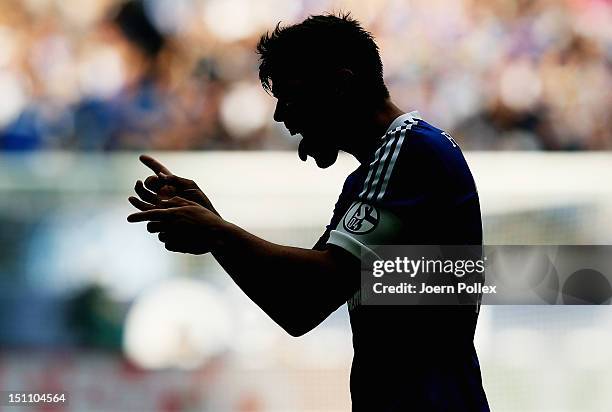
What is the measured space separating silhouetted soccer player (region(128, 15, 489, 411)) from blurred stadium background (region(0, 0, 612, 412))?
2972 millimetres

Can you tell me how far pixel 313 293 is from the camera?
1.28m

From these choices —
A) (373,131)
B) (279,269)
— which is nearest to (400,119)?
(373,131)

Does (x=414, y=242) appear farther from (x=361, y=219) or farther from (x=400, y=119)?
(x=400, y=119)

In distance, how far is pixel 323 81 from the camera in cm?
143

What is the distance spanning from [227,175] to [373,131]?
360 centimetres

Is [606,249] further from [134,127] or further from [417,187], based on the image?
[417,187]

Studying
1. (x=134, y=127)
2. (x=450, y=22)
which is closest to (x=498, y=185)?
(x=450, y=22)

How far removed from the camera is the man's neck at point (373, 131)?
143 cm

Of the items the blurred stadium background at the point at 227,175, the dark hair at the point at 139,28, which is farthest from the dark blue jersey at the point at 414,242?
the dark hair at the point at 139,28

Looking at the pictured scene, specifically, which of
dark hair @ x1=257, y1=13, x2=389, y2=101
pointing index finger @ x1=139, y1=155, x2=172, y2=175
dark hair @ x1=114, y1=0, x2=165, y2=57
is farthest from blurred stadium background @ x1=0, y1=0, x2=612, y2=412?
dark hair @ x1=257, y1=13, x2=389, y2=101

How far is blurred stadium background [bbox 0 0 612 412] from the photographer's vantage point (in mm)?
4418

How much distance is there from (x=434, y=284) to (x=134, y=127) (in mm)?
3917

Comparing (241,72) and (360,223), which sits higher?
(241,72)

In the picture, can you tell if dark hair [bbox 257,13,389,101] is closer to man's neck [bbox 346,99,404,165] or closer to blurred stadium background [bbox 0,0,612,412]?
man's neck [bbox 346,99,404,165]
